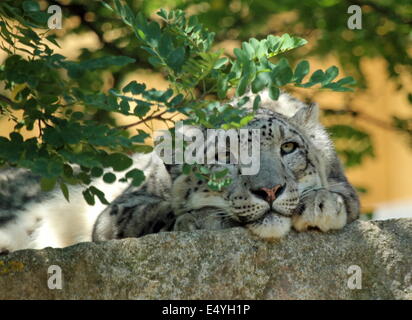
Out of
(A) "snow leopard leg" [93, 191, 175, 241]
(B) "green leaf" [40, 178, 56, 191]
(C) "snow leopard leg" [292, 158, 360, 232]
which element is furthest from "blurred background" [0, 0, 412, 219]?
(B) "green leaf" [40, 178, 56, 191]

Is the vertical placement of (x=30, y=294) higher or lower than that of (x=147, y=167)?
lower

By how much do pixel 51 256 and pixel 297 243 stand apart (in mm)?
1262

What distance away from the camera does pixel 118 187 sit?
5.90 metres

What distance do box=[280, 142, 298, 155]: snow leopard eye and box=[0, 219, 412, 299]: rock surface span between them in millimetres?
717

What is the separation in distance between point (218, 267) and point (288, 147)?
44.7 inches

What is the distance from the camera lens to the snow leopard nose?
4.34 m

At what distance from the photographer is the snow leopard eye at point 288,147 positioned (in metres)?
4.89

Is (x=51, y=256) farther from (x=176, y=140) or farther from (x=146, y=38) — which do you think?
(x=146, y=38)

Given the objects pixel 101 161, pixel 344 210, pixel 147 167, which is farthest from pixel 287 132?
pixel 101 161

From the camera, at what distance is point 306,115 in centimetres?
542

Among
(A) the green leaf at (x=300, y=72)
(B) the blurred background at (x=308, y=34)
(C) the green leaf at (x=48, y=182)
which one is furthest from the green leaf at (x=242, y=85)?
(B) the blurred background at (x=308, y=34)

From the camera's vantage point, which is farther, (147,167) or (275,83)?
(147,167)

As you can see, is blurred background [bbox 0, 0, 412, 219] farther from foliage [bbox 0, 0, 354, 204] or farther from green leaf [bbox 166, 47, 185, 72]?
green leaf [bbox 166, 47, 185, 72]
